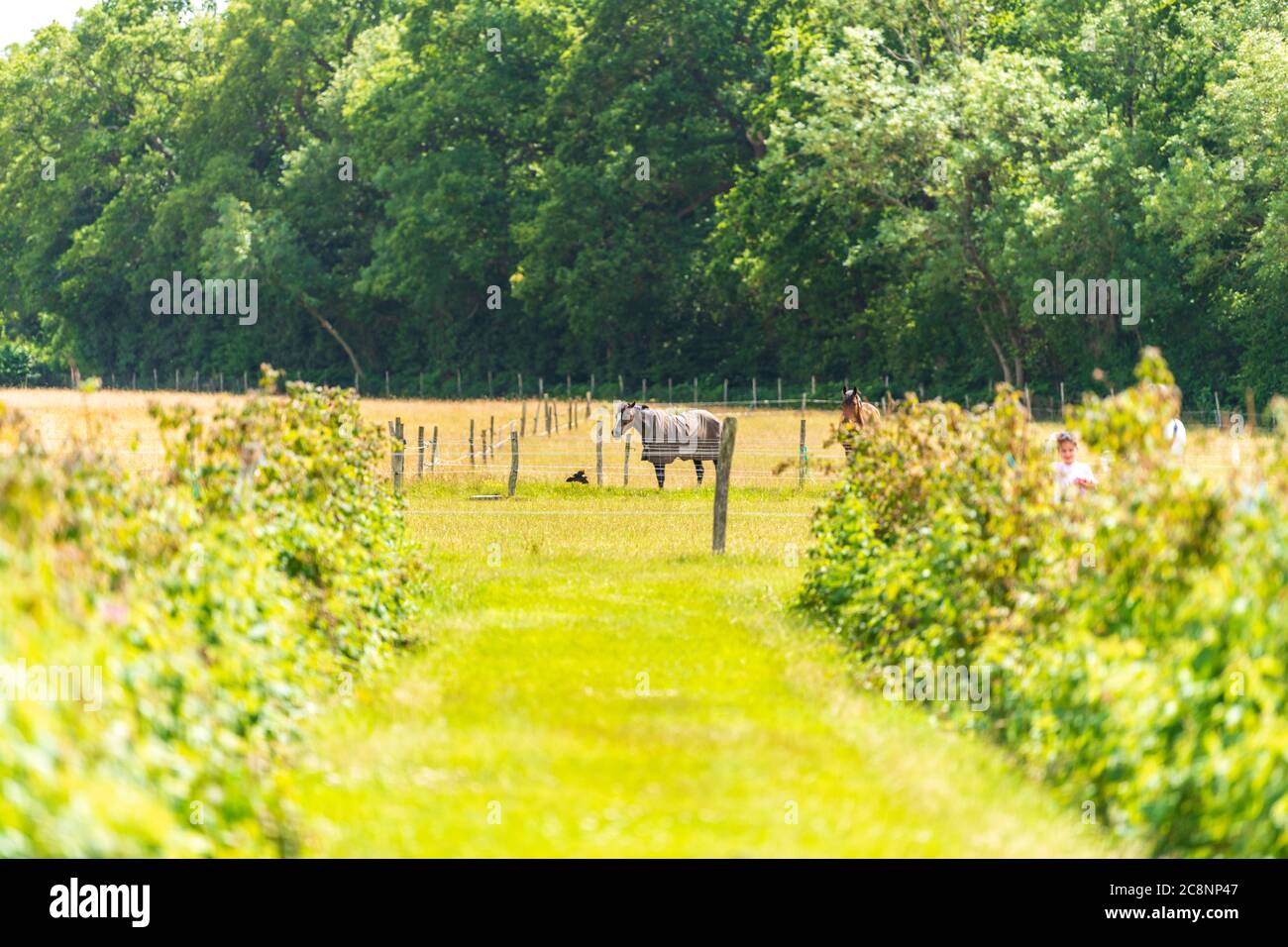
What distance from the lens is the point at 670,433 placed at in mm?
34344

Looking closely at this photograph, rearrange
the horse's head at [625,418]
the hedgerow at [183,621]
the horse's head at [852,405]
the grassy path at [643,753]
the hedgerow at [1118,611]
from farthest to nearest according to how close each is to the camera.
Result: 1. the horse's head at [625,418]
2. the horse's head at [852,405]
3. the grassy path at [643,753]
4. the hedgerow at [1118,611]
5. the hedgerow at [183,621]

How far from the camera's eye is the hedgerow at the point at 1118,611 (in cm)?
743

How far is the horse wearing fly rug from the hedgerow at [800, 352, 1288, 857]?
20.1m

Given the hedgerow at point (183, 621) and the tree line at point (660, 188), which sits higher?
the tree line at point (660, 188)

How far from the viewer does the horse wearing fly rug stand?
33875mm

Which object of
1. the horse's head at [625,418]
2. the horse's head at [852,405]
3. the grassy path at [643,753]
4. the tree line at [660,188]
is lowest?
the grassy path at [643,753]

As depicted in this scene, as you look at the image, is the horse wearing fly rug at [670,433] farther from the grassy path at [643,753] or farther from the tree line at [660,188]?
the tree line at [660,188]

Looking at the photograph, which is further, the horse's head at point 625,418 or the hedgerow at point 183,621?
the horse's head at point 625,418

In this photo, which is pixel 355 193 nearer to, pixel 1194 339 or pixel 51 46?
pixel 51 46

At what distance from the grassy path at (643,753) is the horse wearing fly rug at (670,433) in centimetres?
1796

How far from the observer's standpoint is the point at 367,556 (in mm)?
13203

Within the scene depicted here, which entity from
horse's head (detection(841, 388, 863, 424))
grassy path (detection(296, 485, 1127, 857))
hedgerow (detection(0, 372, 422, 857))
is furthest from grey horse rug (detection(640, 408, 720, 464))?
hedgerow (detection(0, 372, 422, 857))

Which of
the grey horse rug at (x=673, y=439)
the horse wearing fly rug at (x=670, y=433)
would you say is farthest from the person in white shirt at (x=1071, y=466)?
the grey horse rug at (x=673, y=439)
